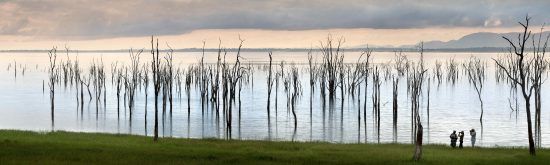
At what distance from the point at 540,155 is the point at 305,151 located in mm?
9097

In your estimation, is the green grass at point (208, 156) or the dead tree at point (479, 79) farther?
the dead tree at point (479, 79)

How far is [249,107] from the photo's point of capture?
6844 centimetres

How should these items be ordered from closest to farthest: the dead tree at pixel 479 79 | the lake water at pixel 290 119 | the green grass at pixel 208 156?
the green grass at pixel 208 156 → the lake water at pixel 290 119 → the dead tree at pixel 479 79

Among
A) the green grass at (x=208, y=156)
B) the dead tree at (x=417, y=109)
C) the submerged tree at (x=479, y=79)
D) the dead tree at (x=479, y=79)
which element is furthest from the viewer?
the submerged tree at (x=479, y=79)

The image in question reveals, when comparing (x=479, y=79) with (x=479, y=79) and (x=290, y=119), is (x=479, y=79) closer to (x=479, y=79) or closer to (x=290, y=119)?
(x=479, y=79)

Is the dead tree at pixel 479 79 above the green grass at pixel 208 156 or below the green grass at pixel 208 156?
above

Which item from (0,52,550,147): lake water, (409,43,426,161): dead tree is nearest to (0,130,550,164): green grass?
(409,43,426,161): dead tree

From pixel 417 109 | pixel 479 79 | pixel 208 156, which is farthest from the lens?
pixel 479 79

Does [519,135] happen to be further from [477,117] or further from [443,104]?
[443,104]

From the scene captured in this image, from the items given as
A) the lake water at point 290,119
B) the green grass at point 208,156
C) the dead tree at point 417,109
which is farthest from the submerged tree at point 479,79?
the green grass at point 208,156

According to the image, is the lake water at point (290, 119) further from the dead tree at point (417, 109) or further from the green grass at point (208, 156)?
the green grass at point (208, 156)

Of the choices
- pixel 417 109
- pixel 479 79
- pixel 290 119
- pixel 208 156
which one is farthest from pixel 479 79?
pixel 208 156

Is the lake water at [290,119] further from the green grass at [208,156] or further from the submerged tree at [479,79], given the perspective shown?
the green grass at [208,156]

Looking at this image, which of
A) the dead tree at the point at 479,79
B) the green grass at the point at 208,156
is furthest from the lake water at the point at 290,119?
the green grass at the point at 208,156
